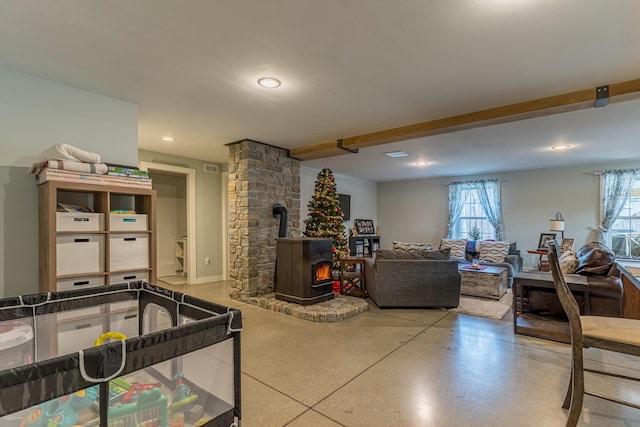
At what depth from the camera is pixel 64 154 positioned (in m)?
2.38

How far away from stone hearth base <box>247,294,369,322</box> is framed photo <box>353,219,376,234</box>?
13.1 ft

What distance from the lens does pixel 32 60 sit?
2369 mm

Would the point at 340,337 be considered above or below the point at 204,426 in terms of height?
below

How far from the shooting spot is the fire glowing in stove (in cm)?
446

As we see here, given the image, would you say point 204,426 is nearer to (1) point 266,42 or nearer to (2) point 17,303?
(2) point 17,303

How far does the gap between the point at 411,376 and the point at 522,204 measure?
642 cm

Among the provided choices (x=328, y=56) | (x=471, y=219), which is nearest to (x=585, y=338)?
(x=328, y=56)

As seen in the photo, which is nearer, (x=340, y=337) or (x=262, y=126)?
(x=340, y=337)

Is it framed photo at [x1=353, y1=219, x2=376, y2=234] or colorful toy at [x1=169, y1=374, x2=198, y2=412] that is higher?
framed photo at [x1=353, y1=219, x2=376, y2=234]

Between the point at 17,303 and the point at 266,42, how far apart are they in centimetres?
202

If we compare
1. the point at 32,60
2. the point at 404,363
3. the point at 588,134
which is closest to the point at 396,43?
the point at 404,363

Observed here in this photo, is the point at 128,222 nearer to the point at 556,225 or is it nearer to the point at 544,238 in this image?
the point at 556,225

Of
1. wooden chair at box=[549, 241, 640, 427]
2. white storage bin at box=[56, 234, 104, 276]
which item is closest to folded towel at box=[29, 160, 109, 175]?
white storage bin at box=[56, 234, 104, 276]

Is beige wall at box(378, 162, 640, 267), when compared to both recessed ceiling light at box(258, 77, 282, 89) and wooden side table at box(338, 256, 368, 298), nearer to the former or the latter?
wooden side table at box(338, 256, 368, 298)
